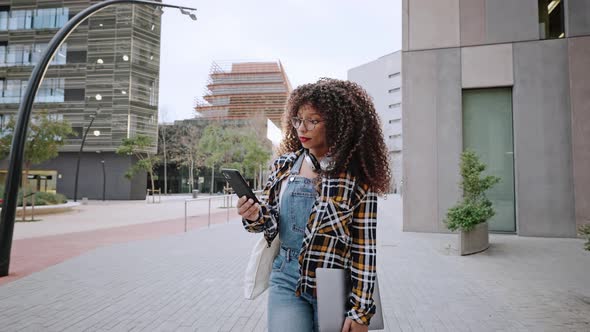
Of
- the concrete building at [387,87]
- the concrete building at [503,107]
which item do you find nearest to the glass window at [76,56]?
the concrete building at [503,107]

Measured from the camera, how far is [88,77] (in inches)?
1469

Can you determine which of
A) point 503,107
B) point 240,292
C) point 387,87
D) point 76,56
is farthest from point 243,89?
point 240,292

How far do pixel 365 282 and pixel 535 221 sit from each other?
10523 mm

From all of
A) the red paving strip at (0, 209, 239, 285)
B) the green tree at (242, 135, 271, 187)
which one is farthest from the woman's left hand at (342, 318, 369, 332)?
the green tree at (242, 135, 271, 187)

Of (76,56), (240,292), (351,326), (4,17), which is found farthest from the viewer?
(4,17)

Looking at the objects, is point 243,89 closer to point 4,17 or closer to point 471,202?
point 4,17

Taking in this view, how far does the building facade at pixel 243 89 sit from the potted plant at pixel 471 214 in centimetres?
8503

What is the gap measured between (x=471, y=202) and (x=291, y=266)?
7586 mm

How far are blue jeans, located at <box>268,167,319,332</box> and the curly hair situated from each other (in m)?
0.19

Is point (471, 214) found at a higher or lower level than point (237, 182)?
lower

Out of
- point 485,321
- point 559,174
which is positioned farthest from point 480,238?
point 485,321

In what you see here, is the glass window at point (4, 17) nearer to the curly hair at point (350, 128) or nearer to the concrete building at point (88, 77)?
the concrete building at point (88, 77)

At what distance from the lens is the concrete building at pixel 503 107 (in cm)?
1013

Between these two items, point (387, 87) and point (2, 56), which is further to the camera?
point (387, 87)
